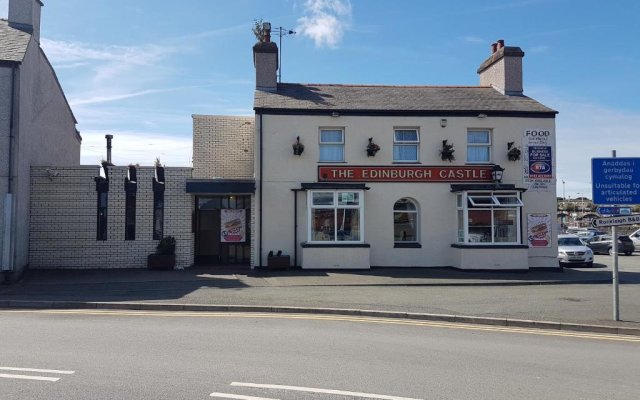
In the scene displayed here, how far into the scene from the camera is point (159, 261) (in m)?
18.3

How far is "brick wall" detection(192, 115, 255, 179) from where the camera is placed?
21.8 meters

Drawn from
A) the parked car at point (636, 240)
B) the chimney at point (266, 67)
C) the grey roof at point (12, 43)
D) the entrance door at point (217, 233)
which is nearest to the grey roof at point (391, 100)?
the chimney at point (266, 67)

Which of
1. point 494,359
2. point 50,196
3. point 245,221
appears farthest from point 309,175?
point 494,359

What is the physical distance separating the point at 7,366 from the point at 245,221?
46.1 feet

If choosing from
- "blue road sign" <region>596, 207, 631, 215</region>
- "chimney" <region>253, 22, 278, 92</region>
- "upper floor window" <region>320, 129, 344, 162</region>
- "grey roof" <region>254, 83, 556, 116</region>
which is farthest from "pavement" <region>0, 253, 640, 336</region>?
"chimney" <region>253, 22, 278, 92</region>

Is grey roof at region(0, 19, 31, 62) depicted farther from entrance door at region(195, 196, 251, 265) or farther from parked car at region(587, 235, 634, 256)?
parked car at region(587, 235, 634, 256)

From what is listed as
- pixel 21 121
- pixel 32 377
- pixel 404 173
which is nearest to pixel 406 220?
pixel 404 173

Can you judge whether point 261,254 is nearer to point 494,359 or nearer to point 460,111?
point 460,111

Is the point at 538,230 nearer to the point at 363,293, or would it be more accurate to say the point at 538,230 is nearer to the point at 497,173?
the point at 497,173

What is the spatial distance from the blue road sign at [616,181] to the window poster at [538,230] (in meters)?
9.42

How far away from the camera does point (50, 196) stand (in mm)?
18250

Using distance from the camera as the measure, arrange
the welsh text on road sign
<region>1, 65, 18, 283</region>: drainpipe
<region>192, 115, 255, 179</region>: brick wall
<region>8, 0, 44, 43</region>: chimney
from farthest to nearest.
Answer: <region>192, 115, 255, 179</region>: brick wall → <region>8, 0, 44, 43</region>: chimney → <region>1, 65, 18, 283</region>: drainpipe → the welsh text on road sign

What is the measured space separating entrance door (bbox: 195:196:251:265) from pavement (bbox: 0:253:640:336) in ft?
4.24

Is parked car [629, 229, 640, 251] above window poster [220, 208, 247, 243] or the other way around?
the other way around
